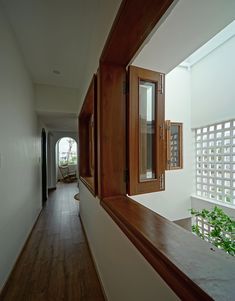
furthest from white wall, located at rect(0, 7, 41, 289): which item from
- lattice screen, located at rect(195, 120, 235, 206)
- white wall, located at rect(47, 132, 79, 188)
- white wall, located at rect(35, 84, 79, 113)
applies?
white wall, located at rect(47, 132, 79, 188)

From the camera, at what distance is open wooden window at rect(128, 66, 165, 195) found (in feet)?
4.55

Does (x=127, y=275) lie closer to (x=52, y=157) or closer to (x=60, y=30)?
(x=60, y=30)

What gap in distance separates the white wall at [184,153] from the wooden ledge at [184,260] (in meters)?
3.56

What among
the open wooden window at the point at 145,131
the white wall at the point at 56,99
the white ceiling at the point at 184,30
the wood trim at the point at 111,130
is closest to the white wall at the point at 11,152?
the white wall at the point at 56,99

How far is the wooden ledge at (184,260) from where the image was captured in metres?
0.40

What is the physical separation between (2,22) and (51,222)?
3.14 m

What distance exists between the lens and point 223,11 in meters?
1.13

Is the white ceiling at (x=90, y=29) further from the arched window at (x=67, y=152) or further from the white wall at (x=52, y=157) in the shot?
the arched window at (x=67, y=152)

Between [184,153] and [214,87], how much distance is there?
1732 mm

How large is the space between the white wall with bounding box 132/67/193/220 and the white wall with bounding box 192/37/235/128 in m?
0.20

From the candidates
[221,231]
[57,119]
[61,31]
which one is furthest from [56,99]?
[221,231]

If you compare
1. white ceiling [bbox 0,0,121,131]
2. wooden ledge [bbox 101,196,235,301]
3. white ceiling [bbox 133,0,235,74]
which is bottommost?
wooden ledge [bbox 101,196,235,301]

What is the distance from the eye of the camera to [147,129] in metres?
1.62

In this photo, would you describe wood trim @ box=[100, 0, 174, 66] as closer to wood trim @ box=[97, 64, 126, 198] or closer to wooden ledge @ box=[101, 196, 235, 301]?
wood trim @ box=[97, 64, 126, 198]
